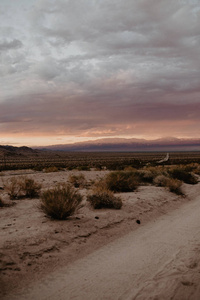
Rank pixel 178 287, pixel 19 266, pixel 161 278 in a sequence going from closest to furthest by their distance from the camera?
pixel 178 287, pixel 161 278, pixel 19 266

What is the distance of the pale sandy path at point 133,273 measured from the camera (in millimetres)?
4457

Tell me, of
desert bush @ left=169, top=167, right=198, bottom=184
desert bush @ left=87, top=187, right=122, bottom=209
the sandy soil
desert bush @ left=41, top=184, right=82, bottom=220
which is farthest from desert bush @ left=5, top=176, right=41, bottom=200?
desert bush @ left=169, top=167, right=198, bottom=184

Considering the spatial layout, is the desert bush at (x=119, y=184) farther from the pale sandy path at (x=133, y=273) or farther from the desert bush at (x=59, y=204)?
the pale sandy path at (x=133, y=273)

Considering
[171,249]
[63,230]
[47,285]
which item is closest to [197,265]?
[171,249]

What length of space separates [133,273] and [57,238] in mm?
2616

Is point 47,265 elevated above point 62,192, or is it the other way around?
point 62,192

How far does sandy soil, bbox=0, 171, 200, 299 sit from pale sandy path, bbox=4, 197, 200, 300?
5 centimetres

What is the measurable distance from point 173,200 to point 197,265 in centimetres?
→ 845

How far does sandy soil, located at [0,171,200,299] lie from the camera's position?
5105 millimetres

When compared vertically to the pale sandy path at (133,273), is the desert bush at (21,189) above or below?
above

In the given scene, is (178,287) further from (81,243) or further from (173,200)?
(173,200)

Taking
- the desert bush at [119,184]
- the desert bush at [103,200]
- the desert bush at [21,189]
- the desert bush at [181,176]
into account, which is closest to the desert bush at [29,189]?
the desert bush at [21,189]

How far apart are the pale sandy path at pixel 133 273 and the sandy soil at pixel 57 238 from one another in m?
0.05

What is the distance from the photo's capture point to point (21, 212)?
32.2 feet
